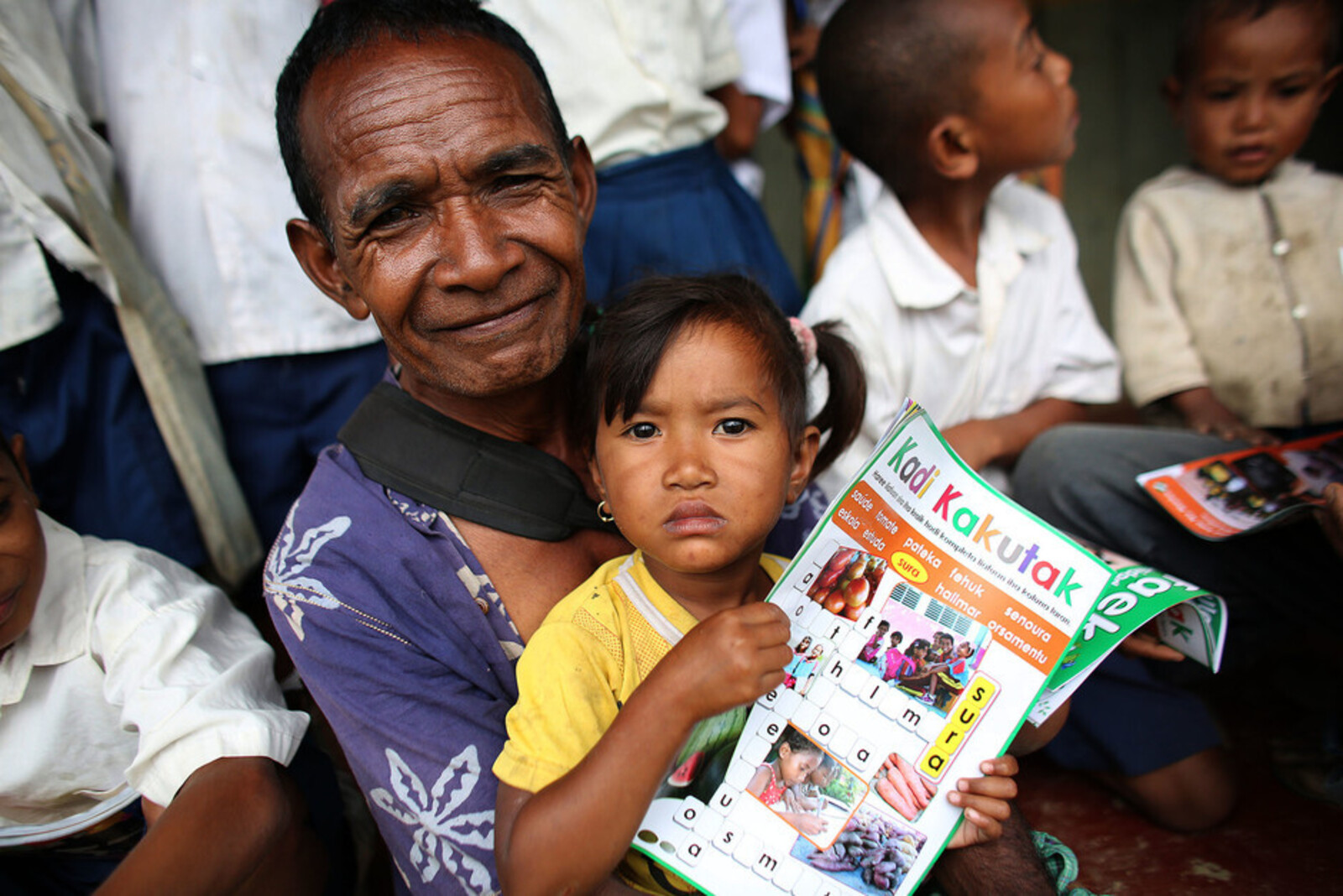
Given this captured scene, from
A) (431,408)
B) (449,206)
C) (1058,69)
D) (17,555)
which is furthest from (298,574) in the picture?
(1058,69)

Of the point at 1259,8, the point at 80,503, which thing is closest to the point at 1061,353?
the point at 1259,8

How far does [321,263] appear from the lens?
1502 millimetres

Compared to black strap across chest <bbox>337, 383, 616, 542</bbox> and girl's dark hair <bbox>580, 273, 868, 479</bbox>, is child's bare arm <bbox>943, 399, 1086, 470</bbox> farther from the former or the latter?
black strap across chest <bbox>337, 383, 616, 542</bbox>

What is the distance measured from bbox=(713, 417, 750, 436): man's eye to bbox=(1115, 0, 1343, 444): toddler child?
4.76 feet

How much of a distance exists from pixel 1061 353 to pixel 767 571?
1.33m

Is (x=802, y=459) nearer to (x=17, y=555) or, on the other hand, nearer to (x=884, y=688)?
(x=884, y=688)

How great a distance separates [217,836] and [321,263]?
0.86 meters

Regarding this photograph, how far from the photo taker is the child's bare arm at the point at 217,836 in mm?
1221

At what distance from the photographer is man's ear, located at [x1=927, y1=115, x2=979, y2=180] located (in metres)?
2.24

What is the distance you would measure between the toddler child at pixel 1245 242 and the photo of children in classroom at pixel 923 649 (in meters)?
1.31

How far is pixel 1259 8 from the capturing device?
2.19m

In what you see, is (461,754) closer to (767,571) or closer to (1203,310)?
(767,571)

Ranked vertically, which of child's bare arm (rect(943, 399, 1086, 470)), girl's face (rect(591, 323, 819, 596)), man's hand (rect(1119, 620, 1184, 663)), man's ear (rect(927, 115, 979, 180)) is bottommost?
child's bare arm (rect(943, 399, 1086, 470))

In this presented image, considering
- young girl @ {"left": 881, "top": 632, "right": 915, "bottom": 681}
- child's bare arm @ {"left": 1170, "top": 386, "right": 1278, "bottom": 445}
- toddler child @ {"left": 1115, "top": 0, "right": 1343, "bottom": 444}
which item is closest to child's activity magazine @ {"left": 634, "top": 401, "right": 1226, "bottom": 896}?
young girl @ {"left": 881, "top": 632, "right": 915, "bottom": 681}
